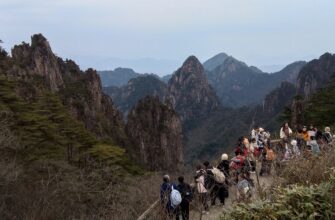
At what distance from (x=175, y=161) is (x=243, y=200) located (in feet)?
274

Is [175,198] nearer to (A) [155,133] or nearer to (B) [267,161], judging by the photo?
(B) [267,161]

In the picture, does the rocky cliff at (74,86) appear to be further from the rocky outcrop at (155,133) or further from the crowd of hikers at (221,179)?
the crowd of hikers at (221,179)

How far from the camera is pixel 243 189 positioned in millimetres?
9719

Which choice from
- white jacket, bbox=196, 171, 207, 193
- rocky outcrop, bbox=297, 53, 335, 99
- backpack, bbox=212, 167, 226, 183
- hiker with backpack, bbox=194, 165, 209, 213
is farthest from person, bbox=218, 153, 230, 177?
rocky outcrop, bbox=297, 53, 335, 99

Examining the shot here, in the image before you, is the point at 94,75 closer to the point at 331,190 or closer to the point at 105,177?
the point at 105,177

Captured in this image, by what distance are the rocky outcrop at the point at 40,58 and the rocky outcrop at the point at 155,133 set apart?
51.4 ft

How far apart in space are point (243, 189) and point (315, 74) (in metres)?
143

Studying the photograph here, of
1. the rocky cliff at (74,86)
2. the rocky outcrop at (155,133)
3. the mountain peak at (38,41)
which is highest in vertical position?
the mountain peak at (38,41)

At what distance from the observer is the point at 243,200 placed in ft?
27.6

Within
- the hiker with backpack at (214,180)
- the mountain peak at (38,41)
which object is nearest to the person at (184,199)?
the hiker with backpack at (214,180)

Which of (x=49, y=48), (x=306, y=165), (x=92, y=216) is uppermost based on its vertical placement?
(x=49, y=48)

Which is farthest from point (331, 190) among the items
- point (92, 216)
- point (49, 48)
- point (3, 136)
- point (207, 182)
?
point (49, 48)

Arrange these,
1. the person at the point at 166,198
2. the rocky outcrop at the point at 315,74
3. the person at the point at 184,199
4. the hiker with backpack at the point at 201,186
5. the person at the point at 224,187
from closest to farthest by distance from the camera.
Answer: the person at the point at 166,198
the person at the point at 184,199
the hiker with backpack at the point at 201,186
the person at the point at 224,187
the rocky outcrop at the point at 315,74

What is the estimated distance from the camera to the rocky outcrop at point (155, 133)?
293 ft
